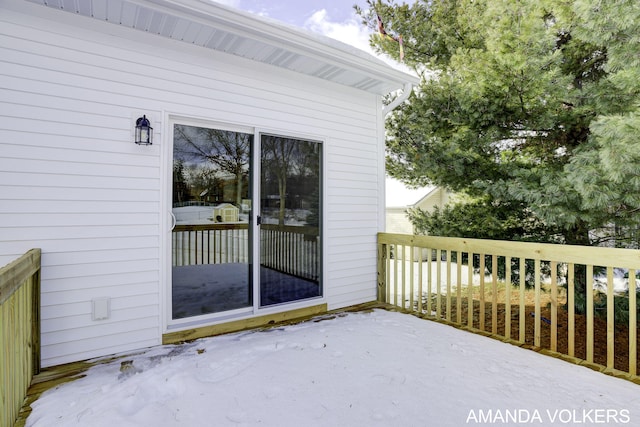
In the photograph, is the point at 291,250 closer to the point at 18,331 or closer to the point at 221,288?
the point at 221,288

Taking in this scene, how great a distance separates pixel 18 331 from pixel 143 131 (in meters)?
1.60

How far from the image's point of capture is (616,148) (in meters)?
2.67

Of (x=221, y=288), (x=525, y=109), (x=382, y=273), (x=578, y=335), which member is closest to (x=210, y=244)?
(x=221, y=288)

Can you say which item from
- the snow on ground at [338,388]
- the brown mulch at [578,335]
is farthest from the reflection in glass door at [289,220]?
the brown mulch at [578,335]

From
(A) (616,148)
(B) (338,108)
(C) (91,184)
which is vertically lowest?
(C) (91,184)

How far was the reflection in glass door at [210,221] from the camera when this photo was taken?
2980 millimetres

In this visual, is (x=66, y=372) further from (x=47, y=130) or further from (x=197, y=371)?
(x=47, y=130)

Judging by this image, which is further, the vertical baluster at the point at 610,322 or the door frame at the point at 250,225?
the door frame at the point at 250,225

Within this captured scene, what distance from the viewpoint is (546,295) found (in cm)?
563

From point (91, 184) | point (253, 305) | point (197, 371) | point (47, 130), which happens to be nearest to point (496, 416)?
point (197, 371)

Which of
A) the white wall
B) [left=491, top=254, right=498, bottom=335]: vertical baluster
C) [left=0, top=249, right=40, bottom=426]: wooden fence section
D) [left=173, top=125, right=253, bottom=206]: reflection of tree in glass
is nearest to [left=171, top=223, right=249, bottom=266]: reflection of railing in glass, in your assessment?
the white wall

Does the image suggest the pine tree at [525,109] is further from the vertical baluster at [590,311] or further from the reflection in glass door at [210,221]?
the reflection in glass door at [210,221]

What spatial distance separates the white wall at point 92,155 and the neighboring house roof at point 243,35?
116 millimetres

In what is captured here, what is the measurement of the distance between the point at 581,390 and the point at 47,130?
4009mm
